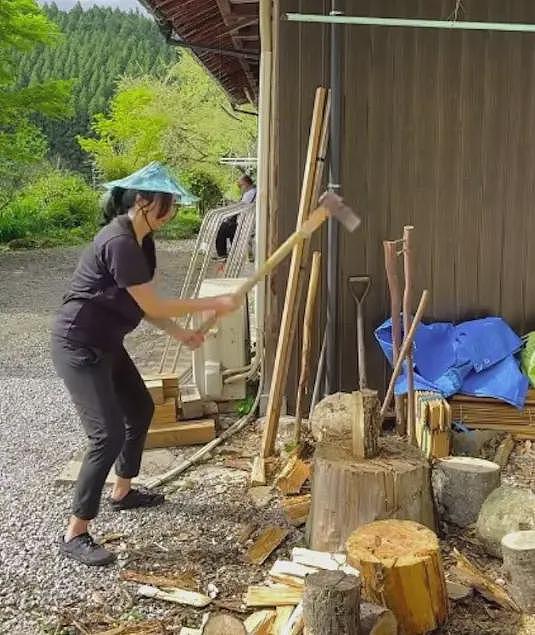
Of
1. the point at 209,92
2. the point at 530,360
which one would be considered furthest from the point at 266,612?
the point at 209,92

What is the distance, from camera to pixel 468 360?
17.5 ft

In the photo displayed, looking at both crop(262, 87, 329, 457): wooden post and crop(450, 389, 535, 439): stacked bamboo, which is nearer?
crop(262, 87, 329, 457): wooden post

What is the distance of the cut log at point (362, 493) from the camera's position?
361 centimetres

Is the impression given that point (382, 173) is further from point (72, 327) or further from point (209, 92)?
point (209, 92)

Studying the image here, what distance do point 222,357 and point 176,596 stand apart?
2771 mm

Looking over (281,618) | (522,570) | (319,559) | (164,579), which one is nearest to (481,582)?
(522,570)

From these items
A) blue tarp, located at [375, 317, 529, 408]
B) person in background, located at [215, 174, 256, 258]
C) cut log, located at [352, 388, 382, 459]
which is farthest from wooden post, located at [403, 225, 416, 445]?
person in background, located at [215, 174, 256, 258]

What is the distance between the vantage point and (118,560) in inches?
150

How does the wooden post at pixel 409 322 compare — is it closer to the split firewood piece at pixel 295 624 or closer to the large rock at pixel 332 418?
the large rock at pixel 332 418

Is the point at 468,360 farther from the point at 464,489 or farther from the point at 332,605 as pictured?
the point at 332,605

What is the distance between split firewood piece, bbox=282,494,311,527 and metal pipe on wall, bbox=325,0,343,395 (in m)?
1.39

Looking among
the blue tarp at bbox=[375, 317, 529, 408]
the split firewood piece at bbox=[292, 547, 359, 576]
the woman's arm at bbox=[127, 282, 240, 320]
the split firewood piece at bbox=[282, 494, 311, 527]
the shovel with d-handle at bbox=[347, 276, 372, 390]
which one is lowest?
the split firewood piece at bbox=[282, 494, 311, 527]

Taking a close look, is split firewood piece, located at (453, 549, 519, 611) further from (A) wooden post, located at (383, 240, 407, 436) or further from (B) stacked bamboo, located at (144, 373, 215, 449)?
(B) stacked bamboo, located at (144, 373, 215, 449)

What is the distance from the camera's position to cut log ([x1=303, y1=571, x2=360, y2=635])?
9.16 ft
